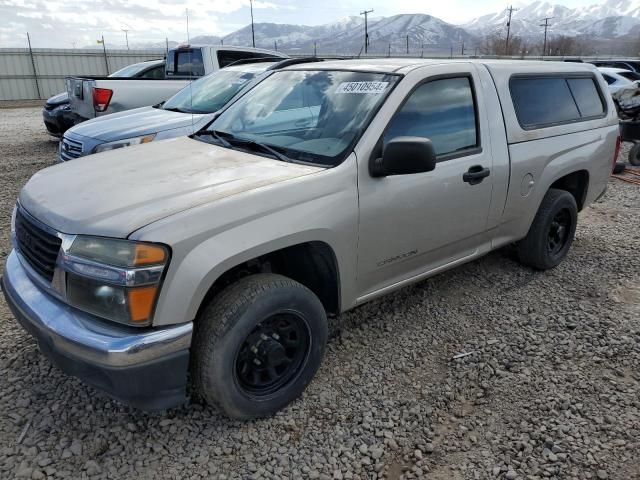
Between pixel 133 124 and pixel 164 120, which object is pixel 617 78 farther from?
pixel 133 124

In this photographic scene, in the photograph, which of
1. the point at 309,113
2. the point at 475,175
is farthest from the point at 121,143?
the point at 475,175

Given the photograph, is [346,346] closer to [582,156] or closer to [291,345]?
[291,345]

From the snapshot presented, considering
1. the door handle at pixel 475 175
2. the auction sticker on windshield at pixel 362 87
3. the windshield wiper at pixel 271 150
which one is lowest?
the door handle at pixel 475 175

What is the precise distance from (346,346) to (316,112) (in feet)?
4.97

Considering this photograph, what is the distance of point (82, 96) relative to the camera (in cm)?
796

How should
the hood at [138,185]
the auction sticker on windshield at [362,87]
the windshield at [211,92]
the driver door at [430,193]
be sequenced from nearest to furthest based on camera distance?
the hood at [138,185] < the driver door at [430,193] < the auction sticker on windshield at [362,87] < the windshield at [211,92]

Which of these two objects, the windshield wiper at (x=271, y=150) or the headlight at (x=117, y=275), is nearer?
the headlight at (x=117, y=275)

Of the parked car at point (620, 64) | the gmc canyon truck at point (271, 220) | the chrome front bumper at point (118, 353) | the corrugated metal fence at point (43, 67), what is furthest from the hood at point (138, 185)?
the corrugated metal fence at point (43, 67)

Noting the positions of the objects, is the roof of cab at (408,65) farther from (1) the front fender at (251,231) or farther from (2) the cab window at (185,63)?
(2) the cab window at (185,63)

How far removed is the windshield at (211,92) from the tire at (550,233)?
399cm

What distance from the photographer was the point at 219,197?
2410mm

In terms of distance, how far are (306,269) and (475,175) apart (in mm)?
1330

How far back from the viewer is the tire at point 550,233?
430 centimetres

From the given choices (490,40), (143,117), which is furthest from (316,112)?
(490,40)
